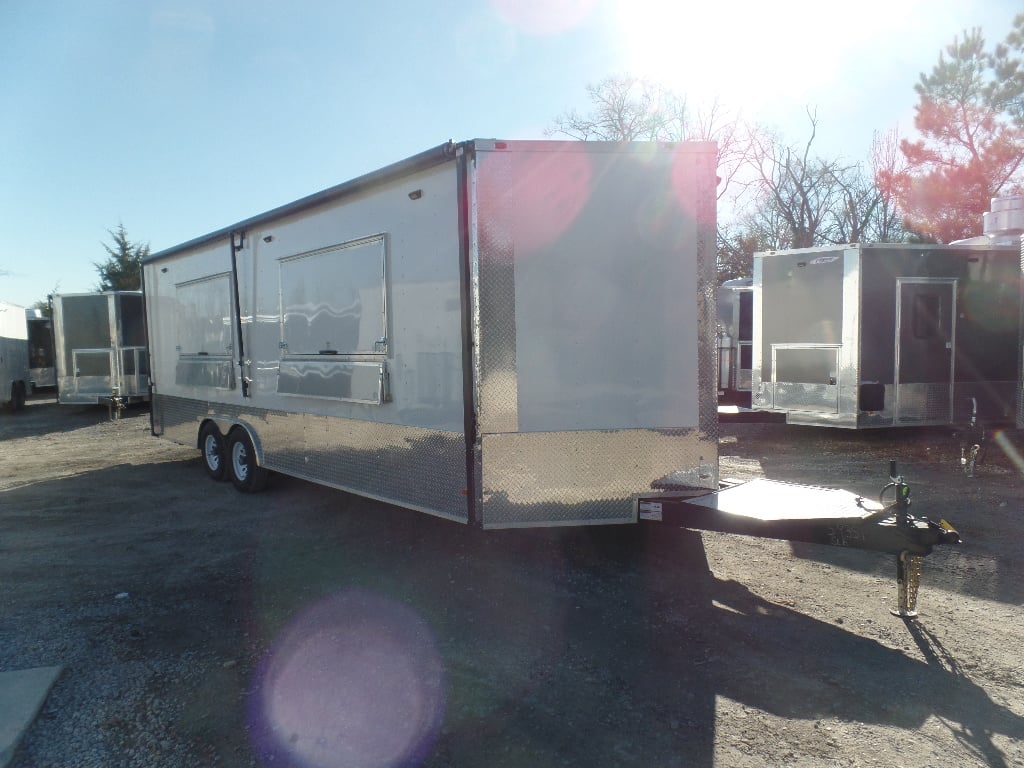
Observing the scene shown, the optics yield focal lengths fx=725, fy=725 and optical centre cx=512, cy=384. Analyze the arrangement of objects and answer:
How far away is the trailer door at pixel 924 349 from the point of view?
8.62m

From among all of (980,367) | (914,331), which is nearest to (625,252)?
(914,331)

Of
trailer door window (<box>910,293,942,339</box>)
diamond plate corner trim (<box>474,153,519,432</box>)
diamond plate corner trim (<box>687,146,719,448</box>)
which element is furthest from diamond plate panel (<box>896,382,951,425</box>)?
diamond plate corner trim (<box>474,153,519,432</box>)

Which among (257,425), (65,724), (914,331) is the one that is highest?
(914,331)

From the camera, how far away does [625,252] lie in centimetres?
452

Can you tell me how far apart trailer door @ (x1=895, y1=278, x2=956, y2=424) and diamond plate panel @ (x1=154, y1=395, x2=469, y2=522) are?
6331 millimetres

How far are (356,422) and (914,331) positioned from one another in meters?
6.78

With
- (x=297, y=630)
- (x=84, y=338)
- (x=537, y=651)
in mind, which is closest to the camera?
(x=537, y=651)

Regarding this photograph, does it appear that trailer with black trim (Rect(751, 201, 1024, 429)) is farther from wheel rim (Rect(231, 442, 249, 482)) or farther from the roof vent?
wheel rim (Rect(231, 442, 249, 482))

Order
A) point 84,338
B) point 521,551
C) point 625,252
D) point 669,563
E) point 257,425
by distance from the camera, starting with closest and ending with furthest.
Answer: point 625,252 < point 669,563 < point 521,551 < point 257,425 < point 84,338

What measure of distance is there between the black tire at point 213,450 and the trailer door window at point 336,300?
2335 millimetres

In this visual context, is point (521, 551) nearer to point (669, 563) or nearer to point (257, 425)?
point (669, 563)

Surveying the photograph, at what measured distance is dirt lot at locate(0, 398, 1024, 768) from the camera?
291cm

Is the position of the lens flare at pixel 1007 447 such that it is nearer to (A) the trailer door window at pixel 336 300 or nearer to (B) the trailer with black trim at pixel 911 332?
(B) the trailer with black trim at pixel 911 332

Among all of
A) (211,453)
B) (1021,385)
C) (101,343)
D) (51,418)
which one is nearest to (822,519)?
(1021,385)
